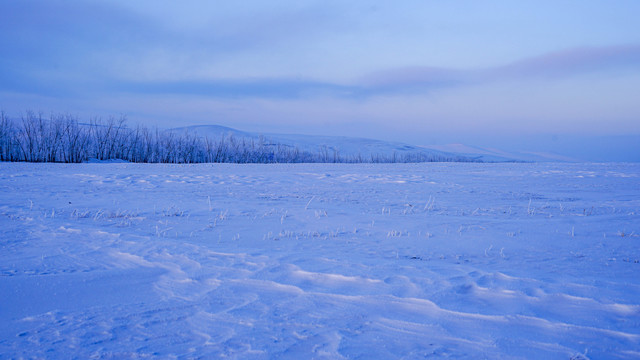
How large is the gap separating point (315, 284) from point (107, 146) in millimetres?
26947

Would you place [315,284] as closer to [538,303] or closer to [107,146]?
[538,303]

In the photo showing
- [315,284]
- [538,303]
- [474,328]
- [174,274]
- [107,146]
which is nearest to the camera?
[474,328]

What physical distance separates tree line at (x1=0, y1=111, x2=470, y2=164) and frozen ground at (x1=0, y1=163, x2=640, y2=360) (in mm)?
19310

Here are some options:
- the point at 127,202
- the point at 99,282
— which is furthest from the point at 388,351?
the point at 127,202

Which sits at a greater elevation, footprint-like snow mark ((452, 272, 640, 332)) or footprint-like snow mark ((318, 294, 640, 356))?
footprint-like snow mark ((452, 272, 640, 332))

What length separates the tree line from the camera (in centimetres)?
2247

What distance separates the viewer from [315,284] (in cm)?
314

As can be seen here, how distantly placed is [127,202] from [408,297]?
641 cm

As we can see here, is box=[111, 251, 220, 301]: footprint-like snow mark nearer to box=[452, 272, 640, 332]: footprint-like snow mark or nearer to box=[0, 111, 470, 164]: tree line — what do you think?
box=[452, 272, 640, 332]: footprint-like snow mark

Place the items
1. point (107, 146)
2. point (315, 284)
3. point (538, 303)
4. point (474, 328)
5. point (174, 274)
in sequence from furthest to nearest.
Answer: point (107, 146) → point (174, 274) → point (315, 284) → point (538, 303) → point (474, 328)

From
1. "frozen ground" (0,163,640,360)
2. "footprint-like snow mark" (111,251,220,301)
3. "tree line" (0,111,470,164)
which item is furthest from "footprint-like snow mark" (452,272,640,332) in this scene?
"tree line" (0,111,470,164)

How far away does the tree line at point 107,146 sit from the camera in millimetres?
22469

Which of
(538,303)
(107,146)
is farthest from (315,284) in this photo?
(107,146)

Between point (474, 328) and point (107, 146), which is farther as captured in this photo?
point (107, 146)
